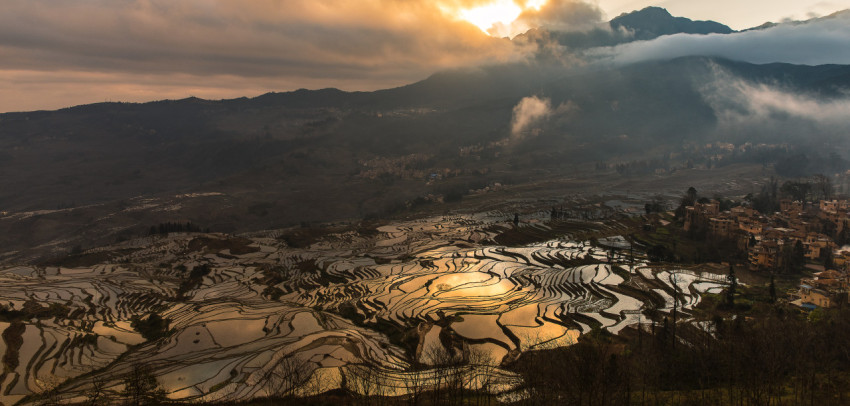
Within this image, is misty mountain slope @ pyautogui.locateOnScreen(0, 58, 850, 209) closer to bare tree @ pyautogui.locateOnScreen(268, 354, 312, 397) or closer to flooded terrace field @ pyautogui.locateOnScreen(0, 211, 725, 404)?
flooded terrace field @ pyautogui.locateOnScreen(0, 211, 725, 404)

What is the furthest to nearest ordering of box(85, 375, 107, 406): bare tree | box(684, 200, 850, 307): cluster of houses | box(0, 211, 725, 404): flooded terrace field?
box(684, 200, 850, 307): cluster of houses → box(0, 211, 725, 404): flooded terrace field → box(85, 375, 107, 406): bare tree

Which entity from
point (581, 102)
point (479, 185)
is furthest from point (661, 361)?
point (581, 102)

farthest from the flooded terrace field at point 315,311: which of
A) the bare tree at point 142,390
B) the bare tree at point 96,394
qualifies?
the bare tree at point 142,390

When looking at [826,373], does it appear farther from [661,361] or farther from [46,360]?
[46,360]

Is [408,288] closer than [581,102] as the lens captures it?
Yes

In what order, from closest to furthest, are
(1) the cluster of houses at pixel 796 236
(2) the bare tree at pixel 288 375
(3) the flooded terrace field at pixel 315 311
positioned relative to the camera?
(2) the bare tree at pixel 288 375, (3) the flooded terrace field at pixel 315 311, (1) the cluster of houses at pixel 796 236

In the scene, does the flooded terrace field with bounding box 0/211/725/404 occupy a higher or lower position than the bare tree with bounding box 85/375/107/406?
lower

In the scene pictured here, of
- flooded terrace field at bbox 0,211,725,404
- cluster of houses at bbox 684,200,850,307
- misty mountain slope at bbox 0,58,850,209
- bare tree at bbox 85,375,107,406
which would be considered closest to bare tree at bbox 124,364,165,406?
flooded terrace field at bbox 0,211,725,404

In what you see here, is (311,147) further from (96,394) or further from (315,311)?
(96,394)

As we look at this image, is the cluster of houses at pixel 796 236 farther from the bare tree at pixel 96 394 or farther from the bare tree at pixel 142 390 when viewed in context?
the bare tree at pixel 96 394
